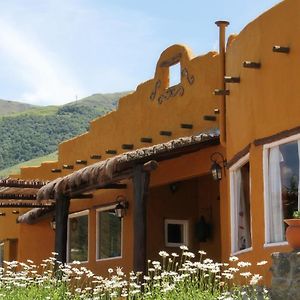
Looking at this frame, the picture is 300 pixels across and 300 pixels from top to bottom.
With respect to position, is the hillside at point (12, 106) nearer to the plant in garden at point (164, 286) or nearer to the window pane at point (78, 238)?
the window pane at point (78, 238)

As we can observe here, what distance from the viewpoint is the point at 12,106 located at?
18150cm

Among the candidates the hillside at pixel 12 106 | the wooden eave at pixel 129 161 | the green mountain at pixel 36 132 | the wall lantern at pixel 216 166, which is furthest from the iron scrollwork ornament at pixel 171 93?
the hillside at pixel 12 106

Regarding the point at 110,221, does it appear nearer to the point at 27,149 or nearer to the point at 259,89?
the point at 259,89

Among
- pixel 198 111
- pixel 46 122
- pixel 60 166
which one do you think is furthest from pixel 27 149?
pixel 198 111

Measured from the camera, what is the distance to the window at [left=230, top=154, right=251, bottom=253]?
455 inches

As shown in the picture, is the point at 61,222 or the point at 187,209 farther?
the point at 187,209

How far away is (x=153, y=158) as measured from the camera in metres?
12.7

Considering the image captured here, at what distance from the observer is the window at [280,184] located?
991cm

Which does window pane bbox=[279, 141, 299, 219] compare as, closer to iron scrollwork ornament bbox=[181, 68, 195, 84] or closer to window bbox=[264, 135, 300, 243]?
window bbox=[264, 135, 300, 243]

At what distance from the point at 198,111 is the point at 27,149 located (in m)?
97.0

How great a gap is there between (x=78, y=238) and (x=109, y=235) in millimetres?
2052

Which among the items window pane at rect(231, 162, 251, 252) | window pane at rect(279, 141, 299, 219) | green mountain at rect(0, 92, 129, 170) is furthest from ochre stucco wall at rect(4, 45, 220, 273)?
green mountain at rect(0, 92, 129, 170)

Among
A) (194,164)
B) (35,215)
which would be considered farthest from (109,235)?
(194,164)

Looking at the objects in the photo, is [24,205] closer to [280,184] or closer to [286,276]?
[280,184]
